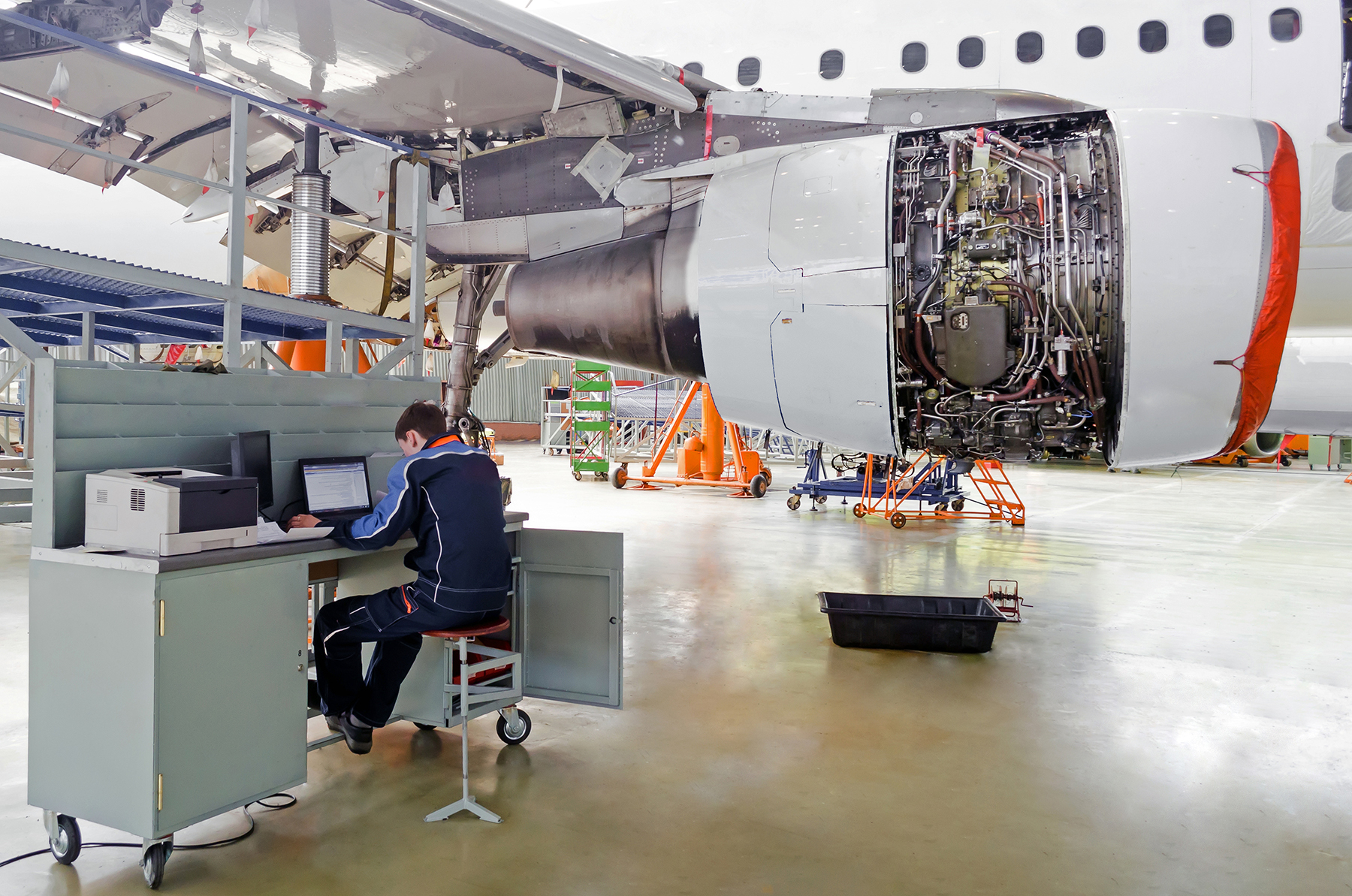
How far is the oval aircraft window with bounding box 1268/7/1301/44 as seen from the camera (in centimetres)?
469

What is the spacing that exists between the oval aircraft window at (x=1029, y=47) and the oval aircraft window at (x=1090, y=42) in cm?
21

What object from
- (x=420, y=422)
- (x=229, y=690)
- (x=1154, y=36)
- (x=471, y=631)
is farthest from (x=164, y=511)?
(x=1154, y=36)

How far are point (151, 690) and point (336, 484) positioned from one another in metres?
1.35

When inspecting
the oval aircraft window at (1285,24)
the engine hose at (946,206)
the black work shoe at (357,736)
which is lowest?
the black work shoe at (357,736)

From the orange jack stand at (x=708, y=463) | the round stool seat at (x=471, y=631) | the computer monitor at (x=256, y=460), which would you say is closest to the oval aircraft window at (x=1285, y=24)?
the round stool seat at (x=471, y=631)

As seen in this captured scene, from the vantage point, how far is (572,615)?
4.08 metres

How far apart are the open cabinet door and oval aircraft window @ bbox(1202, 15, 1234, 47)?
429 centimetres

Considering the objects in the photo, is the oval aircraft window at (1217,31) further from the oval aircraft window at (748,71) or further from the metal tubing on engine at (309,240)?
the metal tubing on engine at (309,240)

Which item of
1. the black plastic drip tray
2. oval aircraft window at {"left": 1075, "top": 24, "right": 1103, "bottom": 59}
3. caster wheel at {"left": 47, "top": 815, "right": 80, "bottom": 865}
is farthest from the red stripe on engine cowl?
caster wheel at {"left": 47, "top": 815, "right": 80, "bottom": 865}

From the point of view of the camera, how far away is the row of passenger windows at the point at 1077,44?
4.72 metres

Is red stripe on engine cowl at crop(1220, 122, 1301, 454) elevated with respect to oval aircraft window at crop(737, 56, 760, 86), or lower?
lower

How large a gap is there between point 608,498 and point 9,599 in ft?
29.9

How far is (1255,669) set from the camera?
17.0 feet

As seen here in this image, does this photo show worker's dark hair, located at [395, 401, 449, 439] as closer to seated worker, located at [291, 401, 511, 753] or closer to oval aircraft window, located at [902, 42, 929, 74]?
seated worker, located at [291, 401, 511, 753]
